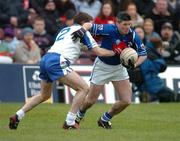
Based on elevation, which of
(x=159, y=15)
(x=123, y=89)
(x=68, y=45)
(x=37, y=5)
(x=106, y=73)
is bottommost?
(x=159, y=15)

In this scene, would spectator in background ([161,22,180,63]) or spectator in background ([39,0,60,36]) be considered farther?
spectator in background ([39,0,60,36])

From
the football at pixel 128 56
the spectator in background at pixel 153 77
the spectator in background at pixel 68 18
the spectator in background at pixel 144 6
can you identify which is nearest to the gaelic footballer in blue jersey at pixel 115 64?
the football at pixel 128 56

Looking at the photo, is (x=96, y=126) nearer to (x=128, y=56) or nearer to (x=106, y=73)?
(x=106, y=73)

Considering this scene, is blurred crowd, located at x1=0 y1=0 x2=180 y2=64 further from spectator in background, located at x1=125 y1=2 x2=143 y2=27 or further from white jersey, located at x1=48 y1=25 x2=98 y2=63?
white jersey, located at x1=48 y1=25 x2=98 y2=63

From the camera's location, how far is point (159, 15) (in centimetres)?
2542

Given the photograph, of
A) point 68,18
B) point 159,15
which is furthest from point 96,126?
point 159,15

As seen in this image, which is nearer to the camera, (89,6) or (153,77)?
(153,77)

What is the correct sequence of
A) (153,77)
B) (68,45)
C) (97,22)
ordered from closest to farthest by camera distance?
(68,45) → (153,77) → (97,22)

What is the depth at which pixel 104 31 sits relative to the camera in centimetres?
1454

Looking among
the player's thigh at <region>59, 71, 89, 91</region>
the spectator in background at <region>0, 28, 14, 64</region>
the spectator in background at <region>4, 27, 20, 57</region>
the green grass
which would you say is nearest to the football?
the player's thigh at <region>59, 71, 89, 91</region>

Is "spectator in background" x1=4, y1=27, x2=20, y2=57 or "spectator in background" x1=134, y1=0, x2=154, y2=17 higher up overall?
"spectator in background" x1=134, y1=0, x2=154, y2=17

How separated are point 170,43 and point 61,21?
3276 millimetres

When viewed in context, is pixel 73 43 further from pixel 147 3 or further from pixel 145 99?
pixel 147 3

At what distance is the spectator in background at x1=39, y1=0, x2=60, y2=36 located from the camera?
79.3 feet
